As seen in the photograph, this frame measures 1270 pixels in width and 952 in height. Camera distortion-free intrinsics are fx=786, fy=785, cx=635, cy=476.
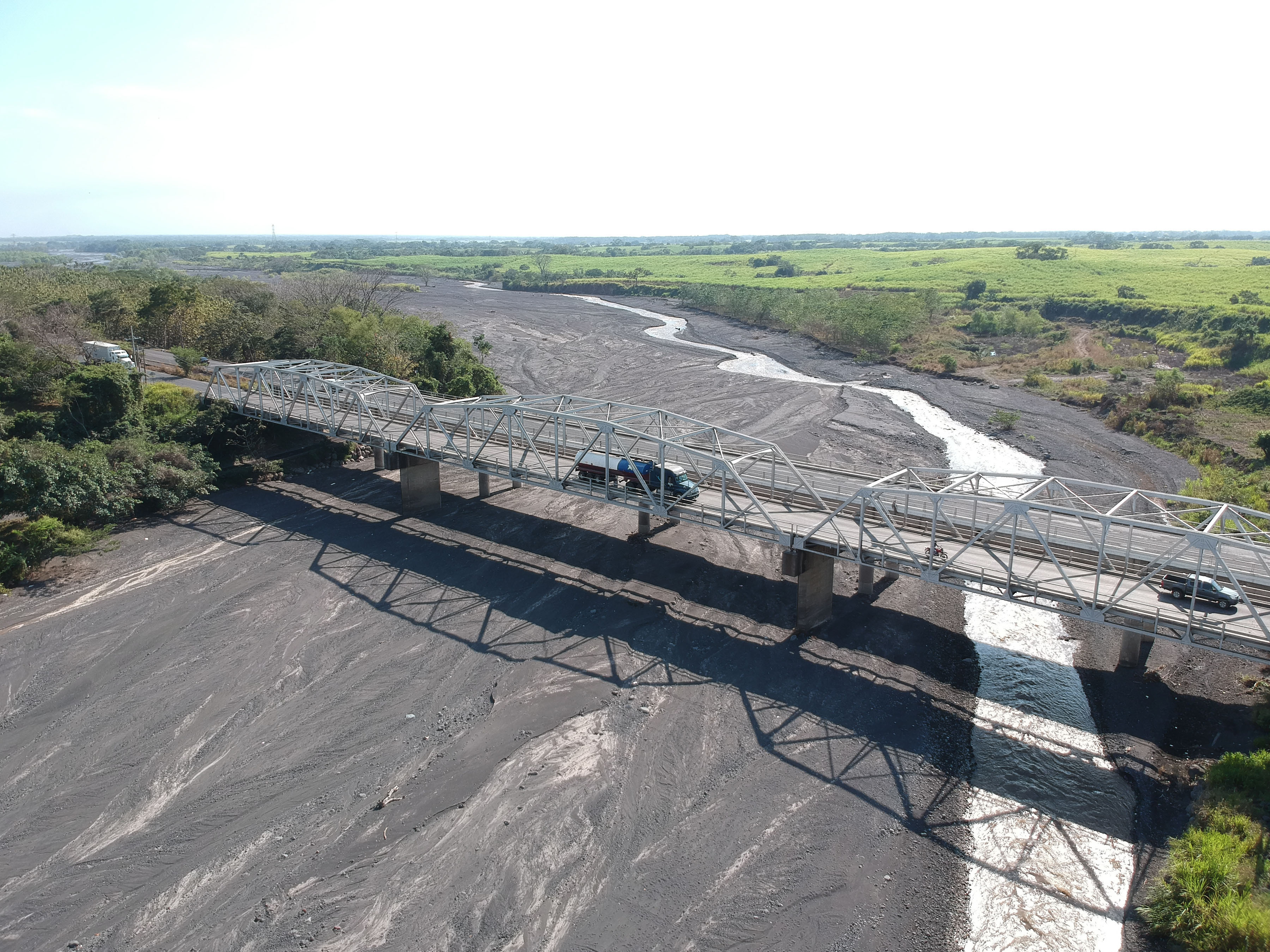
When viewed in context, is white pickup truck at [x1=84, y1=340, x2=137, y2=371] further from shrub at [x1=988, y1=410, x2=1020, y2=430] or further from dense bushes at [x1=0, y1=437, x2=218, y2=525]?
shrub at [x1=988, y1=410, x2=1020, y2=430]

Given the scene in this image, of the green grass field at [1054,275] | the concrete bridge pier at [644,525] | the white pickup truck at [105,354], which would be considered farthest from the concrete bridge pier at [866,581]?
the green grass field at [1054,275]

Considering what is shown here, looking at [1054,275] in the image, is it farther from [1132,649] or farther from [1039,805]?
[1039,805]

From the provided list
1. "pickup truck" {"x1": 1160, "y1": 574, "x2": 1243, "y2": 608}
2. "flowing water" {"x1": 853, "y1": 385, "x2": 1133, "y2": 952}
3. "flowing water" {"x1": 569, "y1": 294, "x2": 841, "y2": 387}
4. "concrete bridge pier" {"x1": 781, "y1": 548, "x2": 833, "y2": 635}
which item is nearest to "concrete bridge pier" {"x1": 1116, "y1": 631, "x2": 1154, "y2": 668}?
"flowing water" {"x1": 853, "y1": 385, "x2": 1133, "y2": 952}

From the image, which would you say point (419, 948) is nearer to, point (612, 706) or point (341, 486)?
point (612, 706)

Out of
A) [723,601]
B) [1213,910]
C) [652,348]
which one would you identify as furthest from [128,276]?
[1213,910]

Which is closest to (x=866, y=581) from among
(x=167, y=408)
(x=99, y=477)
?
(x=99, y=477)

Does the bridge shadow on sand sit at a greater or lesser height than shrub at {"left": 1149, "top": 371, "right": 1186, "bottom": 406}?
lesser
